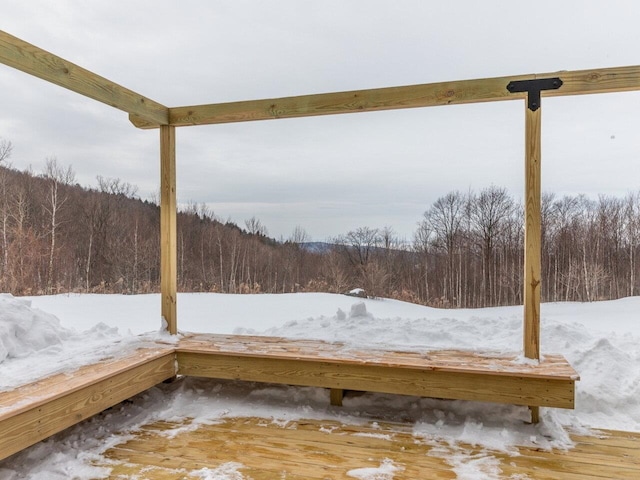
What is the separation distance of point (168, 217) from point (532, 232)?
258cm

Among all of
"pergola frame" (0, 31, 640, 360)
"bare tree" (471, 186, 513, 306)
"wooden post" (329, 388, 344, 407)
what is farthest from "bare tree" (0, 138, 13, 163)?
"bare tree" (471, 186, 513, 306)

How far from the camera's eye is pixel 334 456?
2076mm

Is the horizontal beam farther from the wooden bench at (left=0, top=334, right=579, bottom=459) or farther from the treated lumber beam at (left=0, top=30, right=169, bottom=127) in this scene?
the wooden bench at (left=0, top=334, right=579, bottom=459)

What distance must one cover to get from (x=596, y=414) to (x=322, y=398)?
1716mm

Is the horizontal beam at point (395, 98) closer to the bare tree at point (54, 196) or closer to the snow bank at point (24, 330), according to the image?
the bare tree at point (54, 196)

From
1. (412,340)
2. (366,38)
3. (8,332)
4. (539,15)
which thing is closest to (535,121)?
(539,15)

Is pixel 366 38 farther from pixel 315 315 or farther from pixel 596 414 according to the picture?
pixel 596 414

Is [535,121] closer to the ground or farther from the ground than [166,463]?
Result: farther from the ground

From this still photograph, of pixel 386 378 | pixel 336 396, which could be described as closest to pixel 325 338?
pixel 336 396

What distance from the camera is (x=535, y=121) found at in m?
2.52

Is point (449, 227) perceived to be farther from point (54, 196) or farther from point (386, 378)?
point (54, 196)

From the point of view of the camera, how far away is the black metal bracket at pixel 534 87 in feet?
8.07

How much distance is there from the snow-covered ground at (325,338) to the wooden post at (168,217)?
33 centimetres

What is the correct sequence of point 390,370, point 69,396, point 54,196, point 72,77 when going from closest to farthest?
point 69,396 → point 72,77 → point 390,370 → point 54,196
